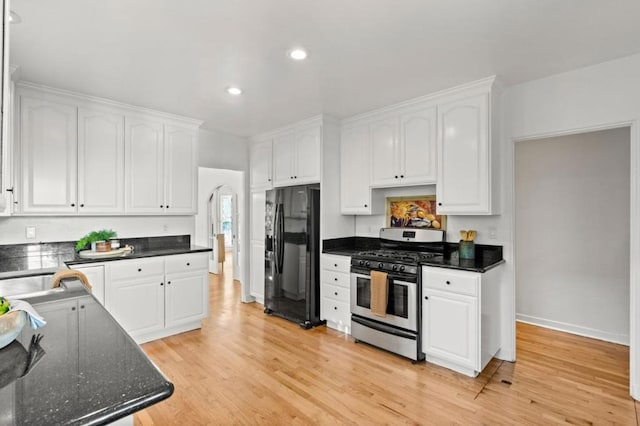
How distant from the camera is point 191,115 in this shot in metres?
3.93

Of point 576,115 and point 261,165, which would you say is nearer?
point 576,115

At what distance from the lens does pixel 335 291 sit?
12.6ft

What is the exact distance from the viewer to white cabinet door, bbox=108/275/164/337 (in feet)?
10.7

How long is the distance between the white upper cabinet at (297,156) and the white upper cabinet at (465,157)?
147 centimetres

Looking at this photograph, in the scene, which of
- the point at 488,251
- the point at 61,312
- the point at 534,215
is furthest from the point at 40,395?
the point at 534,215

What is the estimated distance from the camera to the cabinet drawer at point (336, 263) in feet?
12.1

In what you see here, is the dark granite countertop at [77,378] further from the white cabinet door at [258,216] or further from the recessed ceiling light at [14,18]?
the white cabinet door at [258,216]

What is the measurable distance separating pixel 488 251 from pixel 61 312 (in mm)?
3226

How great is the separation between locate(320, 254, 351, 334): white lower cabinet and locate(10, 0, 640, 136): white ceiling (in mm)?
1863

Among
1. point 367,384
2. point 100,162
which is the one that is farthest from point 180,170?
point 367,384

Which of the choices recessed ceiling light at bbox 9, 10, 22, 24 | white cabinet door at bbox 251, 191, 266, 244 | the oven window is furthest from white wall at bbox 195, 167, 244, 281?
recessed ceiling light at bbox 9, 10, 22, 24

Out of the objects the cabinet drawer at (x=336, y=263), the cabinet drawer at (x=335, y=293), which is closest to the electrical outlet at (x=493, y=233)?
the cabinet drawer at (x=336, y=263)

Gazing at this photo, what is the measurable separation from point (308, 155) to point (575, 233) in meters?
3.18

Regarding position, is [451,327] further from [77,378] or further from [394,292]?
[77,378]
